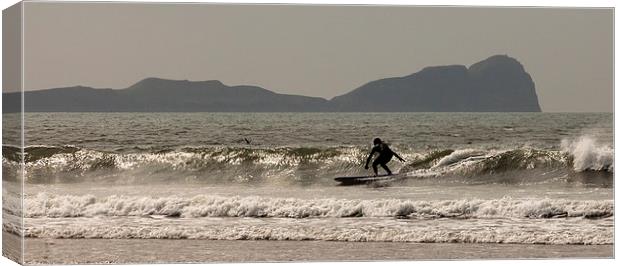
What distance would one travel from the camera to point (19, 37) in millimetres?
15734

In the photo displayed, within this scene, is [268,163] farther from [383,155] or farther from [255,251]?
[383,155]

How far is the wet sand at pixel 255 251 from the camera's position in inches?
625

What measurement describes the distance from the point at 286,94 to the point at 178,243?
187cm

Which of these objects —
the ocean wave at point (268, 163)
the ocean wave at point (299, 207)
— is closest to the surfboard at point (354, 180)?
the ocean wave at point (268, 163)

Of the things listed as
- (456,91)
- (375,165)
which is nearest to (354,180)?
(375,165)

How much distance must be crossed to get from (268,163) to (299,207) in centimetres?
54

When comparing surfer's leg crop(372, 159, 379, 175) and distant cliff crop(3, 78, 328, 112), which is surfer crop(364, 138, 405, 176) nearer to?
surfer's leg crop(372, 159, 379, 175)

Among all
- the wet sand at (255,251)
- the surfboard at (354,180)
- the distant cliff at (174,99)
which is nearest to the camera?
the wet sand at (255,251)

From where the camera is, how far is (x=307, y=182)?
54.8 feet

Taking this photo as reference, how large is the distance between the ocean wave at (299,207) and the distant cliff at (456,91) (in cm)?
97

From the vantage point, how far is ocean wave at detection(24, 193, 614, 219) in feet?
53.0

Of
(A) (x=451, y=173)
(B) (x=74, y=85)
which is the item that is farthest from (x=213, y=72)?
(A) (x=451, y=173)

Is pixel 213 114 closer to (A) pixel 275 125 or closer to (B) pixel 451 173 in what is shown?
(A) pixel 275 125

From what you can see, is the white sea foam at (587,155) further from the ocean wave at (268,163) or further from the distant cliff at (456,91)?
the distant cliff at (456,91)
